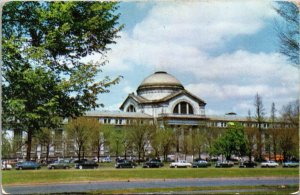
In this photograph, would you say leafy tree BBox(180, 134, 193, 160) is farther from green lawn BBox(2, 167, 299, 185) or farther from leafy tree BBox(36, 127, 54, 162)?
leafy tree BBox(36, 127, 54, 162)

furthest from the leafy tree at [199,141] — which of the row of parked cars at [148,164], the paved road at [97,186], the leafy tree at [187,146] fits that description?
the paved road at [97,186]

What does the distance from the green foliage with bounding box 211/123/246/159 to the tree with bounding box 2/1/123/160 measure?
9082 millimetres

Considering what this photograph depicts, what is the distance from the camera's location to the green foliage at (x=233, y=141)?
18.7 metres

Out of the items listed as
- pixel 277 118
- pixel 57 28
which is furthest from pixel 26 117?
pixel 277 118

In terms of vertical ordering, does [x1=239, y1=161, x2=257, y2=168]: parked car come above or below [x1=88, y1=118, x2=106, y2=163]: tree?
below

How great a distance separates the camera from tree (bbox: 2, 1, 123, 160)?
1008 cm

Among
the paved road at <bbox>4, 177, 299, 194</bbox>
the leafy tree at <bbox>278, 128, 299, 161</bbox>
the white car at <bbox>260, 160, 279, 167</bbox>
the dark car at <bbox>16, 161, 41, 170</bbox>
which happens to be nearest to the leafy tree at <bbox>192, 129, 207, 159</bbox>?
the paved road at <bbox>4, 177, 299, 194</bbox>

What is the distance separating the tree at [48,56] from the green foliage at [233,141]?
9.08 metres

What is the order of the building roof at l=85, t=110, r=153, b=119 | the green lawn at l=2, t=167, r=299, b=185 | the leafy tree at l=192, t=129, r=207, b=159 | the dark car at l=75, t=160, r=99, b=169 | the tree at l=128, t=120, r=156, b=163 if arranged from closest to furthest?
the green lawn at l=2, t=167, r=299, b=185 < the dark car at l=75, t=160, r=99, b=169 < the leafy tree at l=192, t=129, r=207, b=159 < the building roof at l=85, t=110, r=153, b=119 < the tree at l=128, t=120, r=156, b=163

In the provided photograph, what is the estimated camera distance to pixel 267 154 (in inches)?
738

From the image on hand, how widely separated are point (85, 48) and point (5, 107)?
2644 millimetres

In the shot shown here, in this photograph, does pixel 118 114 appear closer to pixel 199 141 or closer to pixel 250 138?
pixel 199 141

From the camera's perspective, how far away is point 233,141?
61.7 feet

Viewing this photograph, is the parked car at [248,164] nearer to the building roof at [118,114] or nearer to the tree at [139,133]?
the building roof at [118,114]
